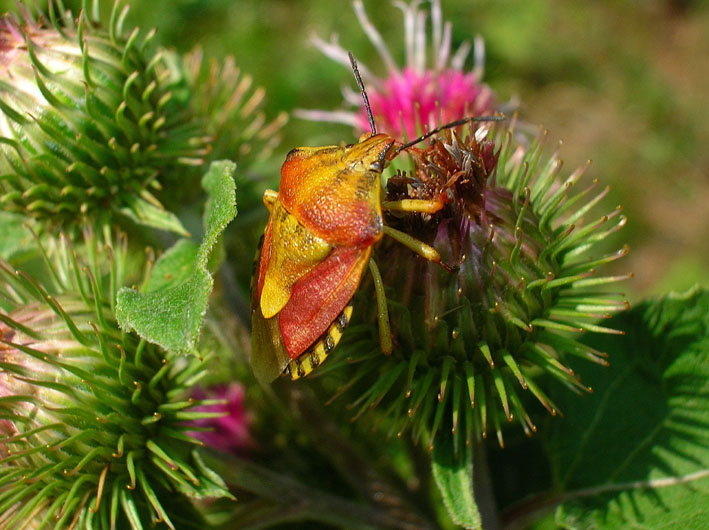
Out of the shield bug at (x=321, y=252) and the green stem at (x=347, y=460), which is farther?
the green stem at (x=347, y=460)

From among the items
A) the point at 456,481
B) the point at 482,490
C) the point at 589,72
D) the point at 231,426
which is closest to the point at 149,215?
the point at 231,426

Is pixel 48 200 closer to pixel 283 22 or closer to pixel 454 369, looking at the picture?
pixel 454 369

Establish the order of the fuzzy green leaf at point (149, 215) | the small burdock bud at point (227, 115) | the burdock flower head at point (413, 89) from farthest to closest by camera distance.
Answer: the burdock flower head at point (413, 89)
the small burdock bud at point (227, 115)
the fuzzy green leaf at point (149, 215)

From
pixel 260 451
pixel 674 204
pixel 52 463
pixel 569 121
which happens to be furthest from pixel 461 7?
pixel 52 463

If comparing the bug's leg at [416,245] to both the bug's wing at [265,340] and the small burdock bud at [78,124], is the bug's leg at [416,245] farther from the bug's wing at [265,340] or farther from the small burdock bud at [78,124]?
the small burdock bud at [78,124]

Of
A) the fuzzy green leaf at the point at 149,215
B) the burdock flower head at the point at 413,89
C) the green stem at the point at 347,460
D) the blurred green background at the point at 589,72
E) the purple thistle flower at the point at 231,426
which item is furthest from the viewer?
the blurred green background at the point at 589,72

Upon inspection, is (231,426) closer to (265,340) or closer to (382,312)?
(265,340)

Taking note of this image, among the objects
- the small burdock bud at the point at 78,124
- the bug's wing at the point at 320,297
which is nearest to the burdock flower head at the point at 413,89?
the small burdock bud at the point at 78,124
